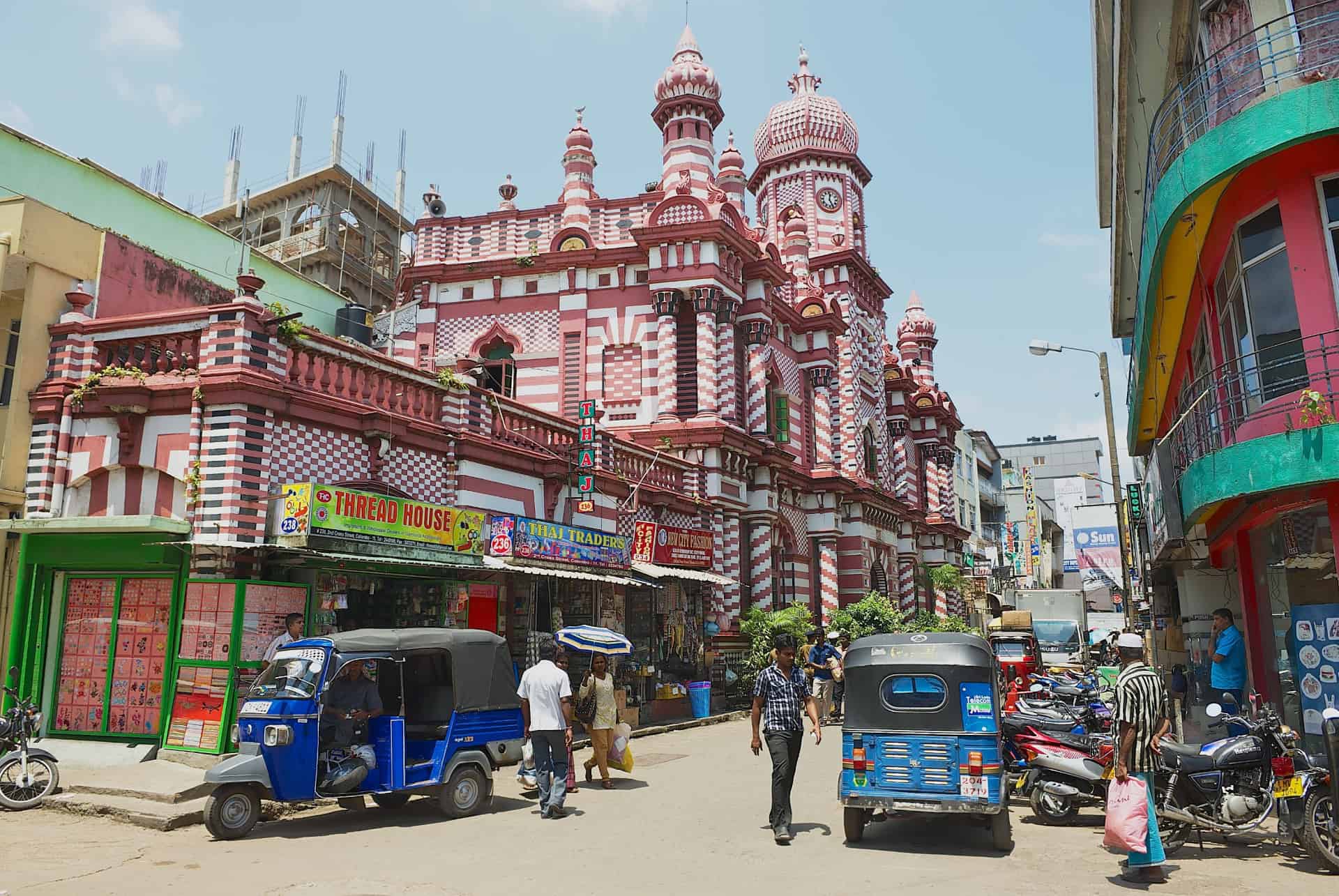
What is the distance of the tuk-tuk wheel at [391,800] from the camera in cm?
1079

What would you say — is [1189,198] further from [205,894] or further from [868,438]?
[868,438]

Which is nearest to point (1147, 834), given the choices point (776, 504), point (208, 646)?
point (208, 646)

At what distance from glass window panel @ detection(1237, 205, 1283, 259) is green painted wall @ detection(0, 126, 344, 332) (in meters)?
16.4

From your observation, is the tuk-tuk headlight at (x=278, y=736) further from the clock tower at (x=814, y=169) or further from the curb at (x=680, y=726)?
the clock tower at (x=814, y=169)

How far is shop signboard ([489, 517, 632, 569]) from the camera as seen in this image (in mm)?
16375

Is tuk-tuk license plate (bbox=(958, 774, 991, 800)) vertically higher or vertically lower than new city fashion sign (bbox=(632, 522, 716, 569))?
lower

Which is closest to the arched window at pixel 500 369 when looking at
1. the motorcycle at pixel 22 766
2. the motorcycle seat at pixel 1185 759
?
the motorcycle at pixel 22 766

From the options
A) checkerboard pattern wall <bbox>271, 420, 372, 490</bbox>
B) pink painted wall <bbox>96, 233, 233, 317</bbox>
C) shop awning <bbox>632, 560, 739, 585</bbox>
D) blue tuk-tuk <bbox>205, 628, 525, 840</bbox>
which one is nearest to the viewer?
blue tuk-tuk <bbox>205, 628, 525, 840</bbox>

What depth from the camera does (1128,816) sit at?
7672 millimetres

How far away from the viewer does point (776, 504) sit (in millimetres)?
29922

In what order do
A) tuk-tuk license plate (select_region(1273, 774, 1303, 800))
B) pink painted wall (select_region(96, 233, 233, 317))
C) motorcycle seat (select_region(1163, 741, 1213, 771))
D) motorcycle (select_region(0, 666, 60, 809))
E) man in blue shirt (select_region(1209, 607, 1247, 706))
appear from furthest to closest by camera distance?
pink painted wall (select_region(96, 233, 233, 317))
man in blue shirt (select_region(1209, 607, 1247, 706))
motorcycle (select_region(0, 666, 60, 809))
motorcycle seat (select_region(1163, 741, 1213, 771))
tuk-tuk license plate (select_region(1273, 774, 1303, 800))

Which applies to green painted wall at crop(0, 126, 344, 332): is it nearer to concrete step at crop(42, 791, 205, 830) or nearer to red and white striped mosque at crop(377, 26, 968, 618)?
red and white striped mosque at crop(377, 26, 968, 618)

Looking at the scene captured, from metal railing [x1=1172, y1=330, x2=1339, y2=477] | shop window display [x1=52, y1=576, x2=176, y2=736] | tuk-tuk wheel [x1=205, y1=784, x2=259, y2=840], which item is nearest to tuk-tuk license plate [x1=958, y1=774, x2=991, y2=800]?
metal railing [x1=1172, y1=330, x2=1339, y2=477]

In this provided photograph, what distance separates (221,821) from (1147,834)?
8181 mm
